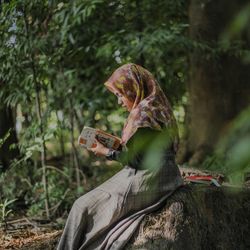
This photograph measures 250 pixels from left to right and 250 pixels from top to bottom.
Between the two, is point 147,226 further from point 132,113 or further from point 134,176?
point 132,113

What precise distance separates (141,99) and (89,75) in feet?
12.5

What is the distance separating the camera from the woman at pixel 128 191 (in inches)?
159

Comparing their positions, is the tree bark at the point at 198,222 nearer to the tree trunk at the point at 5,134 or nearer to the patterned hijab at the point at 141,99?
the patterned hijab at the point at 141,99

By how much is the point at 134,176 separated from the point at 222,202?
800mm

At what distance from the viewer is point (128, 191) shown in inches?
160

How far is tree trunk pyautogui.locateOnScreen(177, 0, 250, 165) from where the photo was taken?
8.48m

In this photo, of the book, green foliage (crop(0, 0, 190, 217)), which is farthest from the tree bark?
green foliage (crop(0, 0, 190, 217))

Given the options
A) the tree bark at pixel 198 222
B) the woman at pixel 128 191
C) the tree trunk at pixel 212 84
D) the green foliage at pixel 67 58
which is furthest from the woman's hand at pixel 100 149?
the tree trunk at pixel 212 84

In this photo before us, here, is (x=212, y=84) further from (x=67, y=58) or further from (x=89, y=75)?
(x=67, y=58)

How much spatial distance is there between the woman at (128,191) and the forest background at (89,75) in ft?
2.79

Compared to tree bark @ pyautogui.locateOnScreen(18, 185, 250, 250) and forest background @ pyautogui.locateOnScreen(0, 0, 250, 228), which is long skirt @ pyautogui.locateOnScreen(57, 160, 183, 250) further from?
forest background @ pyautogui.locateOnScreen(0, 0, 250, 228)

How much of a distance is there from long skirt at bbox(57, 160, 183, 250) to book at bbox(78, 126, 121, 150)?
0.24m

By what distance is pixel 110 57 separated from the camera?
6.90m

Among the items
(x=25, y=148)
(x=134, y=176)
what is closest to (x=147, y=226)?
(x=134, y=176)
